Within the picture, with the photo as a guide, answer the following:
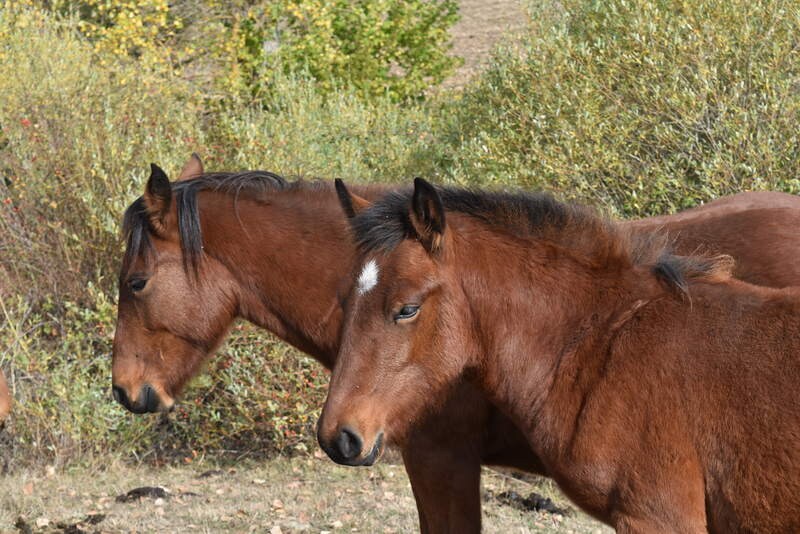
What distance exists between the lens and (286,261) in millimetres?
4855

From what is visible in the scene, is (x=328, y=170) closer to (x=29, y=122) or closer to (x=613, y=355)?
(x=29, y=122)

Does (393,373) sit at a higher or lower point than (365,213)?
lower

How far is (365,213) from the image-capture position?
3715mm

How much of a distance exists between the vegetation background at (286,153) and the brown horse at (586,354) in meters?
3.63

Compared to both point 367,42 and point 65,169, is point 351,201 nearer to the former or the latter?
point 65,169

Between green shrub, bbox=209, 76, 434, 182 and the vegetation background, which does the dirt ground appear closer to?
green shrub, bbox=209, 76, 434, 182

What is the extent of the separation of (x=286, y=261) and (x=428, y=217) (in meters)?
1.44

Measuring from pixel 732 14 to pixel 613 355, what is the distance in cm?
495

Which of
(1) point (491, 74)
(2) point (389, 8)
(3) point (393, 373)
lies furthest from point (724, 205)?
(2) point (389, 8)

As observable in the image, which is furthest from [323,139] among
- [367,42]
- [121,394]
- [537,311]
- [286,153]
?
[537,311]

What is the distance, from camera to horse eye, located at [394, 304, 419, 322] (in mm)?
3523

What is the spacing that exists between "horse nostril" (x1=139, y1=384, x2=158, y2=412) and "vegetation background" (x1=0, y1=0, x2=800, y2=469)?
2705 millimetres

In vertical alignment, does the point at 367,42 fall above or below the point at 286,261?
below

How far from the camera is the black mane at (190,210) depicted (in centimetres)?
485
